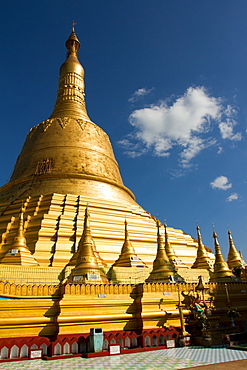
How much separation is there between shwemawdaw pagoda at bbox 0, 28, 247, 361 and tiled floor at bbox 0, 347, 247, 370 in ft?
2.00

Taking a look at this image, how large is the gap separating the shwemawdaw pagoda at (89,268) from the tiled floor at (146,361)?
0.61m

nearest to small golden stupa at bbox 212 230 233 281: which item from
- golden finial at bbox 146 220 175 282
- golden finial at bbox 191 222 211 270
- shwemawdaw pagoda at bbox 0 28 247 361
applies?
shwemawdaw pagoda at bbox 0 28 247 361

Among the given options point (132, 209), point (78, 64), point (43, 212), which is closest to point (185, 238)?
point (132, 209)

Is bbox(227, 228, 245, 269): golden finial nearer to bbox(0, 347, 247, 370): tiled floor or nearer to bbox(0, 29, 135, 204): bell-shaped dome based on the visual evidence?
bbox(0, 29, 135, 204): bell-shaped dome

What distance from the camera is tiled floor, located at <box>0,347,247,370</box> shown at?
717cm

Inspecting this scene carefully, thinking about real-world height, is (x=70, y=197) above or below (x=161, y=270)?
above

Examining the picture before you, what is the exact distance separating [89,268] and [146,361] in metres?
4.77

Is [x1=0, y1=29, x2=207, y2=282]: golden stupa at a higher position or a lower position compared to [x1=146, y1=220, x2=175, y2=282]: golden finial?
higher

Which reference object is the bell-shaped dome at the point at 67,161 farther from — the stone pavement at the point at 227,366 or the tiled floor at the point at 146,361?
the stone pavement at the point at 227,366

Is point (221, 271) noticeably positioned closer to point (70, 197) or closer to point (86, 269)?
point (86, 269)

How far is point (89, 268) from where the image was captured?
468 inches

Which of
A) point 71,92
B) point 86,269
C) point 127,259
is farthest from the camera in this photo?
point 71,92

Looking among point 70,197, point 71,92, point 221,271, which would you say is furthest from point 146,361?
point 71,92

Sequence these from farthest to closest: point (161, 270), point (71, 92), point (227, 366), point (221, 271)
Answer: point (71, 92)
point (221, 271)
point (161, 270)
point (227, 366)
